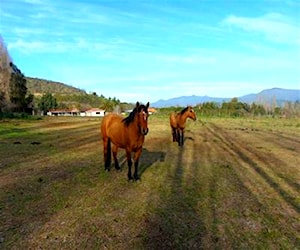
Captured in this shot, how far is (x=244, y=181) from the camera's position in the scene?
10258 millimetres

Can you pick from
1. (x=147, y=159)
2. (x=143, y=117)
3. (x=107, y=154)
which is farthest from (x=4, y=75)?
(x=143, y=117)

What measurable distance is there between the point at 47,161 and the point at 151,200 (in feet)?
22.5

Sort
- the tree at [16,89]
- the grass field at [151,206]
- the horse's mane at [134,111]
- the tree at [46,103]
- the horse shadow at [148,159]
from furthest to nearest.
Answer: the tree at [46,103]
the tree at [16,89]
the horse shadow at [148,159]
the horse's mane at [134,111]
the grass field at [151,206]

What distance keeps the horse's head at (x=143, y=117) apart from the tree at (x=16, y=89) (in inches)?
2503

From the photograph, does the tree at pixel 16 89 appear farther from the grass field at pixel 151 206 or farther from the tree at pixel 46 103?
the grass field at pixel 151 206

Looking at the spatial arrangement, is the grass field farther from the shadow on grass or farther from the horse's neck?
the horse's neck

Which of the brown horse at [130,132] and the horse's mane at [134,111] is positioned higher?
the horse's mane at [134,111]

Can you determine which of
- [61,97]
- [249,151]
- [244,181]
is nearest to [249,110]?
[61,97]

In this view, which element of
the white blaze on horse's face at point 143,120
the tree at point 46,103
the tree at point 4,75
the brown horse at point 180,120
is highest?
the tree at point 4,75

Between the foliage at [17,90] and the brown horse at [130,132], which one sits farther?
the foliage at [17,90]

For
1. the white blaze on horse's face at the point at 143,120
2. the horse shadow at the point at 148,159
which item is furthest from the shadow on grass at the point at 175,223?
the horse shadow at the point at 148,159

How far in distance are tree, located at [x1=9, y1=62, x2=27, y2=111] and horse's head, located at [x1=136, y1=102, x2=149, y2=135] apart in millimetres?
63580

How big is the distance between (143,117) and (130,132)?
832mm

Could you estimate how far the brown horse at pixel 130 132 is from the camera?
9.43 m
